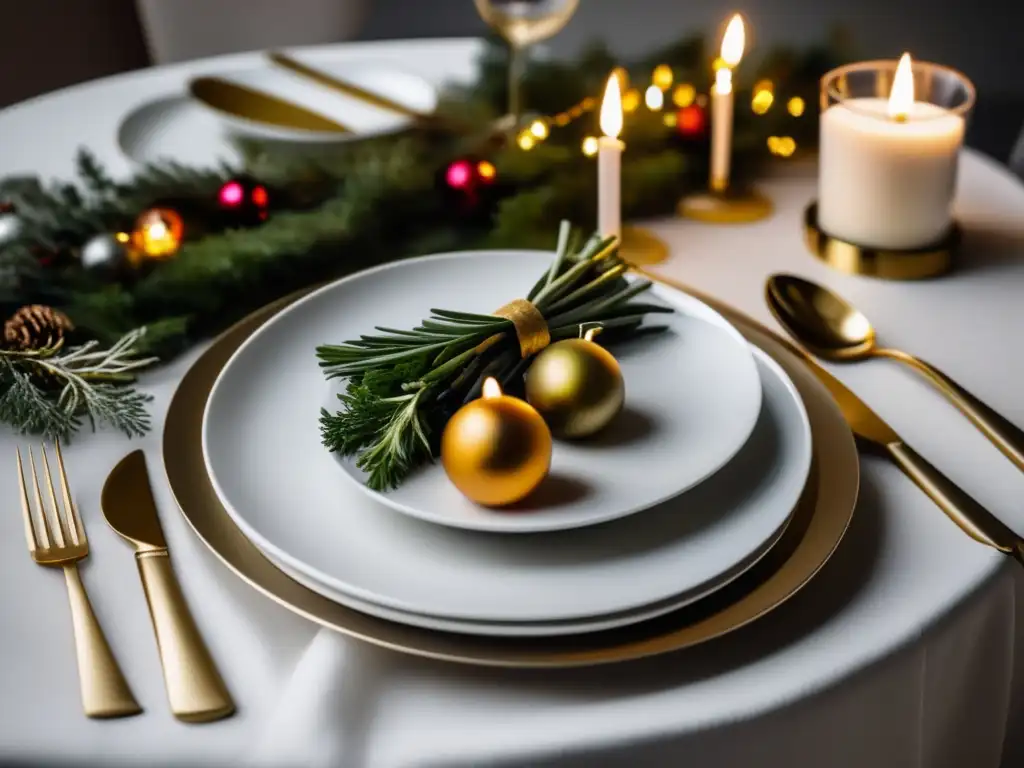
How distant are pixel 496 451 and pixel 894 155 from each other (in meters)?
0.55

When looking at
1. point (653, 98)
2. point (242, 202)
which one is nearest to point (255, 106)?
point (242, 202)

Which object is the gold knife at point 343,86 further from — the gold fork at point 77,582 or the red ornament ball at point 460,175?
the gold fork at point 77,582

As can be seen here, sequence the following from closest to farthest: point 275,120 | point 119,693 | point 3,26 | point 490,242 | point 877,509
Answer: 1. point 119,693
2. point 877,509
3. point 490,242
4. point 275,120
5. point 3,26

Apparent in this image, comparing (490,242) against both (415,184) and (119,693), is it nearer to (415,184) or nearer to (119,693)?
(415,184)

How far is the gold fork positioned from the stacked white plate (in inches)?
3.7

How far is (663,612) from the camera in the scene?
53 cm

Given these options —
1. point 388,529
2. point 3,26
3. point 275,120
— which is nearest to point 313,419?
point 388,529

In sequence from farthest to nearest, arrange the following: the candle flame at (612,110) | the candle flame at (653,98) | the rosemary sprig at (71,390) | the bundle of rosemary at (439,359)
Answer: the candle flame at (653,98)
the candle flame at (612,110)
the rosemary sprig at (71,390)
the bundle of rosemary at (439,359)

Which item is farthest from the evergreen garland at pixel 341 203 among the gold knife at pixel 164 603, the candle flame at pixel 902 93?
the candle flame at pixel 902 93

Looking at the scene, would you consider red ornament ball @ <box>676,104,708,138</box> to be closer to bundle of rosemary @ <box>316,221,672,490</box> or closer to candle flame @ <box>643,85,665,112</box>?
candle flame @ <box>643,85,665,112</box>

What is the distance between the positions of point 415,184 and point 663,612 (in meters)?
0.57

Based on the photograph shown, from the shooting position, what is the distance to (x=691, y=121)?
43.1 inches

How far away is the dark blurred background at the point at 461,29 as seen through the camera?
2.24 metres

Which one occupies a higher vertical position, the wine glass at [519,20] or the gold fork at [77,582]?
the wine glass at [519,20]
